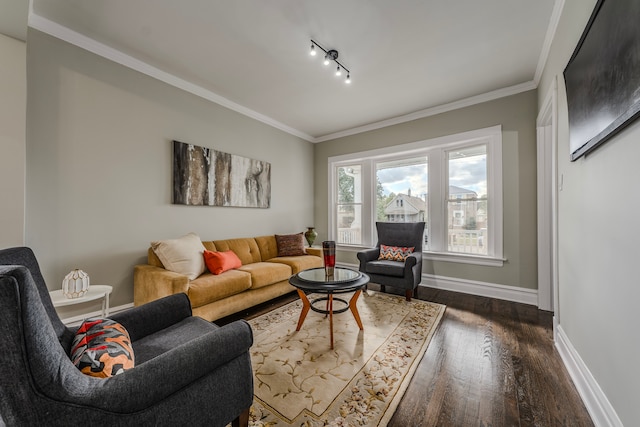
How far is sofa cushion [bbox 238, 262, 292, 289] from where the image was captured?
2969 millimetres

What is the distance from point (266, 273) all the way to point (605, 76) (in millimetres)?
3073

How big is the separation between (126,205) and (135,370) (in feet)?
8.00

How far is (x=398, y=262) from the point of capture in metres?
3.55

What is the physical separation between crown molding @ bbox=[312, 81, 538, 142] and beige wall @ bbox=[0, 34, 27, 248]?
13.6 ft

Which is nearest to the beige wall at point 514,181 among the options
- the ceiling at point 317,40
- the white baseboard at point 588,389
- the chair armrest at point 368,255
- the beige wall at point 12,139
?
the ceiling at point 317,40

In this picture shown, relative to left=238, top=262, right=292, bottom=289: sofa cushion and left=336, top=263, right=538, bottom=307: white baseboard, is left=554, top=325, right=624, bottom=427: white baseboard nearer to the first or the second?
left=336, top=263, right=538, bottom=307: white baseboard

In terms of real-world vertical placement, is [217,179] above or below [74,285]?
above

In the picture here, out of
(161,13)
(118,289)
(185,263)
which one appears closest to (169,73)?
(161,13)

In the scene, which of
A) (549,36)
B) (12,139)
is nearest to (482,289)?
(549,36)

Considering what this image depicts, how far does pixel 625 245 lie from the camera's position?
122cm

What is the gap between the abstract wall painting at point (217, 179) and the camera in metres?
3.22

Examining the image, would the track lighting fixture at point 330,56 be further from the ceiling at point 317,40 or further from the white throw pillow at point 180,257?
the white throw pillow at point 180,257

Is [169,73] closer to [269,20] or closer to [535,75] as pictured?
[269,20]

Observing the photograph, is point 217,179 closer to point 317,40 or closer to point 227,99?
point 227,99
